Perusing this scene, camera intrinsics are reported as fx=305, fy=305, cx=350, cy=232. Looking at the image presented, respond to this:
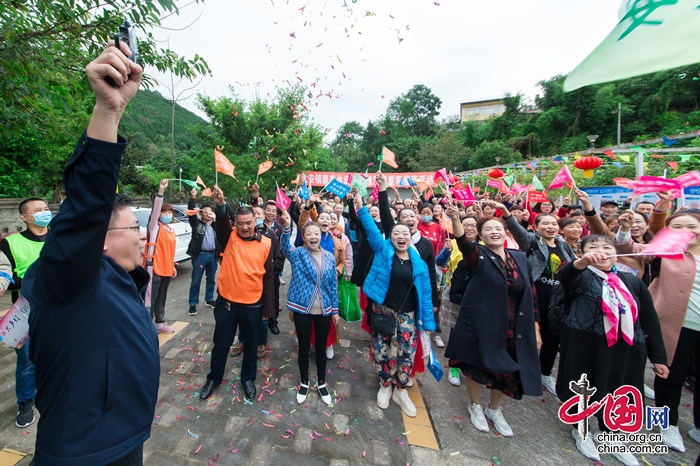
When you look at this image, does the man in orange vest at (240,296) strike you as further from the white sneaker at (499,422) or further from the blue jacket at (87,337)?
the white sneaker at (499,422)

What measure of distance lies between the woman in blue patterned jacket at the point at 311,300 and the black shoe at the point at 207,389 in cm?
89

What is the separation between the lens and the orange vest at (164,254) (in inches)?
177

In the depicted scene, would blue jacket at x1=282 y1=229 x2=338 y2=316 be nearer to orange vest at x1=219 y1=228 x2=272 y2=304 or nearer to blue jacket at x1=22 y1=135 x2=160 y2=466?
orange vest at x1=219 y1=228 x2=272 y2=304

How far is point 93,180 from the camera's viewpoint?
904 millimetres

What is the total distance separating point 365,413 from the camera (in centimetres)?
293

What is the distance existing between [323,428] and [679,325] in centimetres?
333

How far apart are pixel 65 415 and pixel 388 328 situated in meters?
2.35

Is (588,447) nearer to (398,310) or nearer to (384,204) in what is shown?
(398,310)

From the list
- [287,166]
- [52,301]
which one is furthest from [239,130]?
[52,301]

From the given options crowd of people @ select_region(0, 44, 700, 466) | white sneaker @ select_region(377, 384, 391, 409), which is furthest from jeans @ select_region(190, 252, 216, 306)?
white sneaker @ select_region(377, 384, 391, 409)

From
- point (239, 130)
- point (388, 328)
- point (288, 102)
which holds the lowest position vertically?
point (388, 328)

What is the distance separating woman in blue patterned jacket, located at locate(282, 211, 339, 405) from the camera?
122 inches

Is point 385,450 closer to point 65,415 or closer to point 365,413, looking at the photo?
point 365,413

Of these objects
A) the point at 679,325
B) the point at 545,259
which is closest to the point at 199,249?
the point at 545,259
